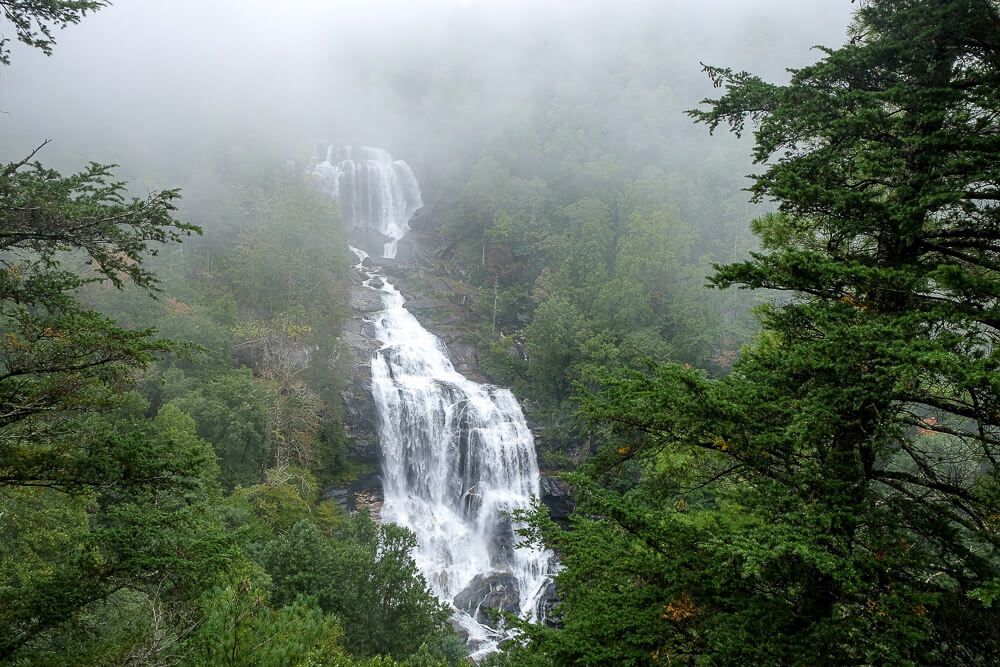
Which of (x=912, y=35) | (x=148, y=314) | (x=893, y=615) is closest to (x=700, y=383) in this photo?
(x=893, y=615)

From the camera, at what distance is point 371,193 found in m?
54.8

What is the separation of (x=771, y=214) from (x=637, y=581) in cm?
482

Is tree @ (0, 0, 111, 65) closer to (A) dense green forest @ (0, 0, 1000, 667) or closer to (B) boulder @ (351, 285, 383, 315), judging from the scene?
(A) dense green forest @ (0, 0, 1000, 667)

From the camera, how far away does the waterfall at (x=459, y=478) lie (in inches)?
895

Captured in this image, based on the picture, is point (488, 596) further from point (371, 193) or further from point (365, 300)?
point (371, 193)

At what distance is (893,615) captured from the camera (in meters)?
3.28

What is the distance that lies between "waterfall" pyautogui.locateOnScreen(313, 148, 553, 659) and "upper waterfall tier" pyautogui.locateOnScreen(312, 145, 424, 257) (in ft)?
63.1

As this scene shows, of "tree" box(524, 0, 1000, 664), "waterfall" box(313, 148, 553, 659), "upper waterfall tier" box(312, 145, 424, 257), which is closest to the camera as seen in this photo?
"tree" box(524, 0, 1000, 664)

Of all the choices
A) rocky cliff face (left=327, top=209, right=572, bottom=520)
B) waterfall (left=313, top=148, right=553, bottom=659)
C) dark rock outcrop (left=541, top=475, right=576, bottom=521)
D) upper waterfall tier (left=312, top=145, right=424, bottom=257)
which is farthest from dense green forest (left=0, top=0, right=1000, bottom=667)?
upper waterfall tier (left=312, top=145, right=424, bottom=257)

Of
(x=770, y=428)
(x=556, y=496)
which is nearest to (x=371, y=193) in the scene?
(x=556, y=496)

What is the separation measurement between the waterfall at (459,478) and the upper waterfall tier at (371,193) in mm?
19243

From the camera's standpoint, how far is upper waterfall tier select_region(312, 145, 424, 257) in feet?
168

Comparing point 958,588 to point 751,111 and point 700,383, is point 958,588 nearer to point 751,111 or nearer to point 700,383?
point 700,383

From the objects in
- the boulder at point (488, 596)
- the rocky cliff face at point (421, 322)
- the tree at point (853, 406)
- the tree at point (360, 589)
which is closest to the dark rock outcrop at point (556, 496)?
the rocky cliff face at point (421, 322)
